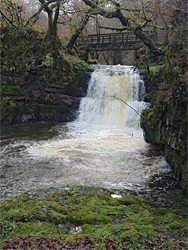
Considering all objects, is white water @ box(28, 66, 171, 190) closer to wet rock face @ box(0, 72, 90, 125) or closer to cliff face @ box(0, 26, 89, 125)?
wet rock face @ box(0, 72, 90, 125)

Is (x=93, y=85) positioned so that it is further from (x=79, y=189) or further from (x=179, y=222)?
(x=179, y=222)

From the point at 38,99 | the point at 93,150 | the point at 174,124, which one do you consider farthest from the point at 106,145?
→ the point at 38,99

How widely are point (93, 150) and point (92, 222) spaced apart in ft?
17.3

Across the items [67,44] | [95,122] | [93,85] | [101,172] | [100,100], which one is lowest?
[101,172]

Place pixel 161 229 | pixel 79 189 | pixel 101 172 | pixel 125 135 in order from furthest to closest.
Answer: pixel 125 135 → pixel 101 172 → pixel 79 189 → pixel 161 229

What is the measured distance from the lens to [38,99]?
550 inches

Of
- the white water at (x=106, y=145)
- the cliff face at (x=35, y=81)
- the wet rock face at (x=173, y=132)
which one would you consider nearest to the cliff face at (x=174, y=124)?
the wet rock face at (x=173, y=132)

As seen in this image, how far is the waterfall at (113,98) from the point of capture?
1337cm

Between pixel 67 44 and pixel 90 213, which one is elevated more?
pixel 67 44

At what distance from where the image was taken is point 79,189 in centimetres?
498

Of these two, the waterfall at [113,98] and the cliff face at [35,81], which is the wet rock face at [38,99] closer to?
the cliff face at [35,81]

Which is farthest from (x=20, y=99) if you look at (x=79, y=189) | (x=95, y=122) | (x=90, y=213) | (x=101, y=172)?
(x=90, y=213)

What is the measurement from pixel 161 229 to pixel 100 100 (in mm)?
11606

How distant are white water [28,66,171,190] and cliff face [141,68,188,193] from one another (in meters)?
0.73
